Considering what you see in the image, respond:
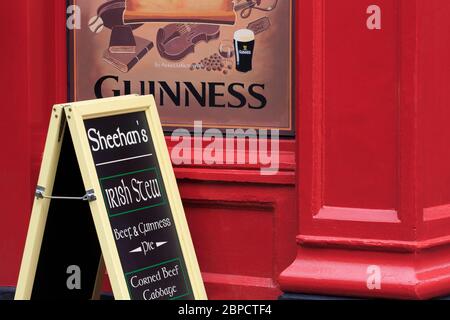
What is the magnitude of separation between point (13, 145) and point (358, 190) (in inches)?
77.3

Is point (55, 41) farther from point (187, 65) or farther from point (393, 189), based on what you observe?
point (393, 189)

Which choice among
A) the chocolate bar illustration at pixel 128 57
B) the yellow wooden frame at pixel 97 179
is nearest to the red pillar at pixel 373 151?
the yellow wooden frame at pixel 97 179

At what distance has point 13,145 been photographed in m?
6.24

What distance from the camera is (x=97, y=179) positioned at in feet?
17.9

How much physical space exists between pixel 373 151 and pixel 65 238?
1.60 meters

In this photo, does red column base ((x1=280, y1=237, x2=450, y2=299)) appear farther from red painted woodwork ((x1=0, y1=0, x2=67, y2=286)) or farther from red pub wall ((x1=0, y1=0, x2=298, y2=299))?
red painted woodwork ((x1=0, y1=0, x2=67, y2=286))

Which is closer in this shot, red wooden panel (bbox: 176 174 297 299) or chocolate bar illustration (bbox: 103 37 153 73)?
red wooden panel (bbox: 176 174 297 299)

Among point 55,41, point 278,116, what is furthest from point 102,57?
point 278,116

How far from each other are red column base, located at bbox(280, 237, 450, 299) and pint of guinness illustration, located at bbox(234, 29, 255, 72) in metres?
1.00

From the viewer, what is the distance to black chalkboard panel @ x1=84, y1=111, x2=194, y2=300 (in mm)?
5496

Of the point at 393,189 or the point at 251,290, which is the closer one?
the point at 393,189

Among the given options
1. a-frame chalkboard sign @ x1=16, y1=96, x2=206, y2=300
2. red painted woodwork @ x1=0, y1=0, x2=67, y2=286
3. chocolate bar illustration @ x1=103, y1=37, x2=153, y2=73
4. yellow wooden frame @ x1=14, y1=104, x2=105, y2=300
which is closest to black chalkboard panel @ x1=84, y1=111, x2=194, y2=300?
a-frame chalkboard sign @ x1=16, y1=96, x2=206, y2=300

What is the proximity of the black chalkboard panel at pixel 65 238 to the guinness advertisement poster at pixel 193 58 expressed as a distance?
2.55 feet

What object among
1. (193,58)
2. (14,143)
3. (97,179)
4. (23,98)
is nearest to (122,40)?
(193,58)
